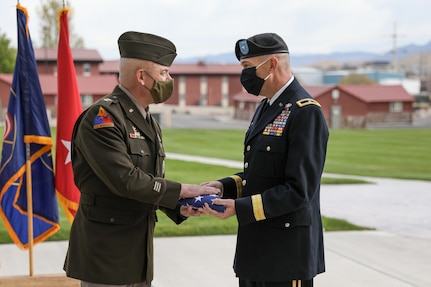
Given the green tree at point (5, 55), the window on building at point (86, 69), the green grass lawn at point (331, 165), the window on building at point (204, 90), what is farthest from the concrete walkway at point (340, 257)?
the window on building at point (204, 90)

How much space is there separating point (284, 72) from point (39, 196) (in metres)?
2.73

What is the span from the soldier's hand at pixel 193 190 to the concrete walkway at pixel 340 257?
2480 mm

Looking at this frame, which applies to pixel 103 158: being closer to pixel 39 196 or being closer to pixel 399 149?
pixel 39 196

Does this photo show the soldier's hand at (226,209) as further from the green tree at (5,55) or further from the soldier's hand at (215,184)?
the green tree at (5,55)

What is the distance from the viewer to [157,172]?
3865mm

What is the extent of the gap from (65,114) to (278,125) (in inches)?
96.4

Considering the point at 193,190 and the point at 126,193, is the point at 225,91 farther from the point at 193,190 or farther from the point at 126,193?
the point at 126,193

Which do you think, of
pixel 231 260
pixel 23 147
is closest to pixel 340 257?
pixel 231 260

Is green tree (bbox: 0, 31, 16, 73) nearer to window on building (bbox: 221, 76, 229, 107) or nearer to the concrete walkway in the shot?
window on building (bbox: 221, 76, 229, 107)

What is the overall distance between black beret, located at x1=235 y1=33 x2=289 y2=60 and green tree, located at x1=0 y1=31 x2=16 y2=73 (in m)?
60.3

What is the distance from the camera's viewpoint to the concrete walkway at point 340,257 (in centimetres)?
638

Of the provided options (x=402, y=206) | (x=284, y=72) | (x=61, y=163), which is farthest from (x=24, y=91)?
(x=402, y=206)

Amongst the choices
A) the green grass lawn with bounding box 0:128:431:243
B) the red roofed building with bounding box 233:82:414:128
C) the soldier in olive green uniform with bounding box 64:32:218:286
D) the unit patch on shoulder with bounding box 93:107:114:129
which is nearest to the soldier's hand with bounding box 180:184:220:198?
the soldier in olive green uniform with bounding box 64:32:218:286

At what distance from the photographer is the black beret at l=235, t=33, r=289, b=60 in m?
3.73
